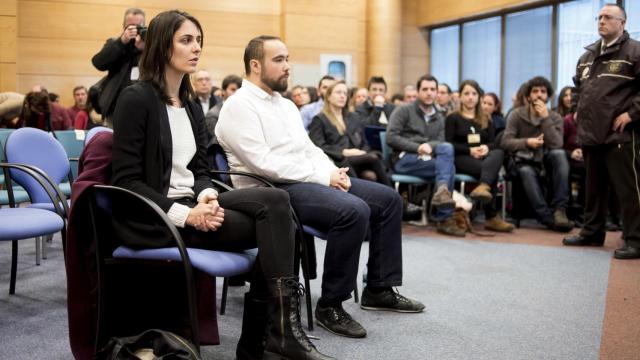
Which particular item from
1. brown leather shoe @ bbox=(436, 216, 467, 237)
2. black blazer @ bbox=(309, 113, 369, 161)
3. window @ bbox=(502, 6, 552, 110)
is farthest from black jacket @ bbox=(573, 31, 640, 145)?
window @ bbox=(502, 6, 552, 110)

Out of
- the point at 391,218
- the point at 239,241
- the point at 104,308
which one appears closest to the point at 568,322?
the point at 391,218

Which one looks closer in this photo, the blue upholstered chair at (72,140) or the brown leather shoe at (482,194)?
the blue upholstered chair at (72,140)

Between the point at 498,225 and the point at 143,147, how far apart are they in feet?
13.4

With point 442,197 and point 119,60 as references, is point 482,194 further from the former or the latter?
point 119,60

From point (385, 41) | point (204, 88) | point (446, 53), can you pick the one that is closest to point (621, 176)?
point (204, 88)

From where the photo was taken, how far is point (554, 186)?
588 centimetres

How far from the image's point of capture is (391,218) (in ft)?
9.87

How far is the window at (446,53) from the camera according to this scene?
1139 centimetres

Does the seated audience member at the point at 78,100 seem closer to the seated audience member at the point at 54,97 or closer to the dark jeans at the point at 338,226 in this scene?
the seated audience member at the point at 54,97

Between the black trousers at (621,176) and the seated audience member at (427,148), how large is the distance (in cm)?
114

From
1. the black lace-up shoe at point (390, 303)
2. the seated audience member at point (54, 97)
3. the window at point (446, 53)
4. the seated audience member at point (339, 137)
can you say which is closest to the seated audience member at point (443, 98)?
the seated audience member at point (339, 137)

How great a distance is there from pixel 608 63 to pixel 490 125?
1538 millimetres

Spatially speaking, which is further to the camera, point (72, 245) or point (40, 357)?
point (40, 357)

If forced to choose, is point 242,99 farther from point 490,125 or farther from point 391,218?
point 490,125
